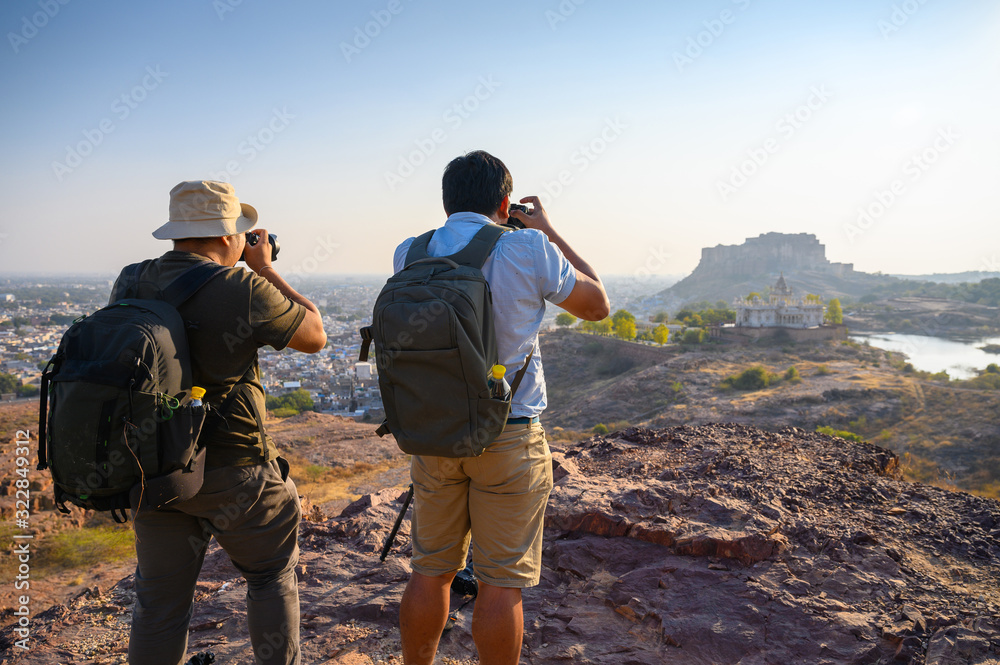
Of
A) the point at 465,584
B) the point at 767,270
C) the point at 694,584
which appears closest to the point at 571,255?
the point at 465,584

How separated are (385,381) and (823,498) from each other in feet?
12.5

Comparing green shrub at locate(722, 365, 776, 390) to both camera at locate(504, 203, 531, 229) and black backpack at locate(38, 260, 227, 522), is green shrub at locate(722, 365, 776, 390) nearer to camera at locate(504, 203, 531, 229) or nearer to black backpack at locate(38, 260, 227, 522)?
camera at locate(504, 203, 531, 229)

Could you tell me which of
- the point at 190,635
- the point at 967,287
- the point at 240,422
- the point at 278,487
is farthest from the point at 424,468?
the point at 967,287

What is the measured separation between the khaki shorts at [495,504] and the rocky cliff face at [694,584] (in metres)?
0.97

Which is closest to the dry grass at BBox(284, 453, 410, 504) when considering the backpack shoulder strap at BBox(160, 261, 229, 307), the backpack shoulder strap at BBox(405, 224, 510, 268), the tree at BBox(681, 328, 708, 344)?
the backpack shoulder strap at BBox(160, 261, 229, 307)

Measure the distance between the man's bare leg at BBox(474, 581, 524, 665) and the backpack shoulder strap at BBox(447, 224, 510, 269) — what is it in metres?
1.09

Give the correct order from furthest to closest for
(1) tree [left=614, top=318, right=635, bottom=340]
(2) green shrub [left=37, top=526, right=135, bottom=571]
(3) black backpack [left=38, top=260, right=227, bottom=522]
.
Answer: (1) tree [left=614, top=318, right=635, bottom=340]
(2) green shrub [left=37, top=526, right=135, bottom=571]
(3) black backpack [left=38, top=260, right=227, bottom=522]

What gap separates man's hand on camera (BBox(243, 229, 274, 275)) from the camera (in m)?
2.17

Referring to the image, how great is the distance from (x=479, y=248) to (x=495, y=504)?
2.81ft

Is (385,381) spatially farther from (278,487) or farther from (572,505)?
(572,505)

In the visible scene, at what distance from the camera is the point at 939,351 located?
50.7 m

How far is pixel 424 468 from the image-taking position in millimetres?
2016

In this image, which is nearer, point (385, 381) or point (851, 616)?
point (385, 381)

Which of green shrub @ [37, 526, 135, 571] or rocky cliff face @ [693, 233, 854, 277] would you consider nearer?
green shrub @ [37, 526, 135, 571]
